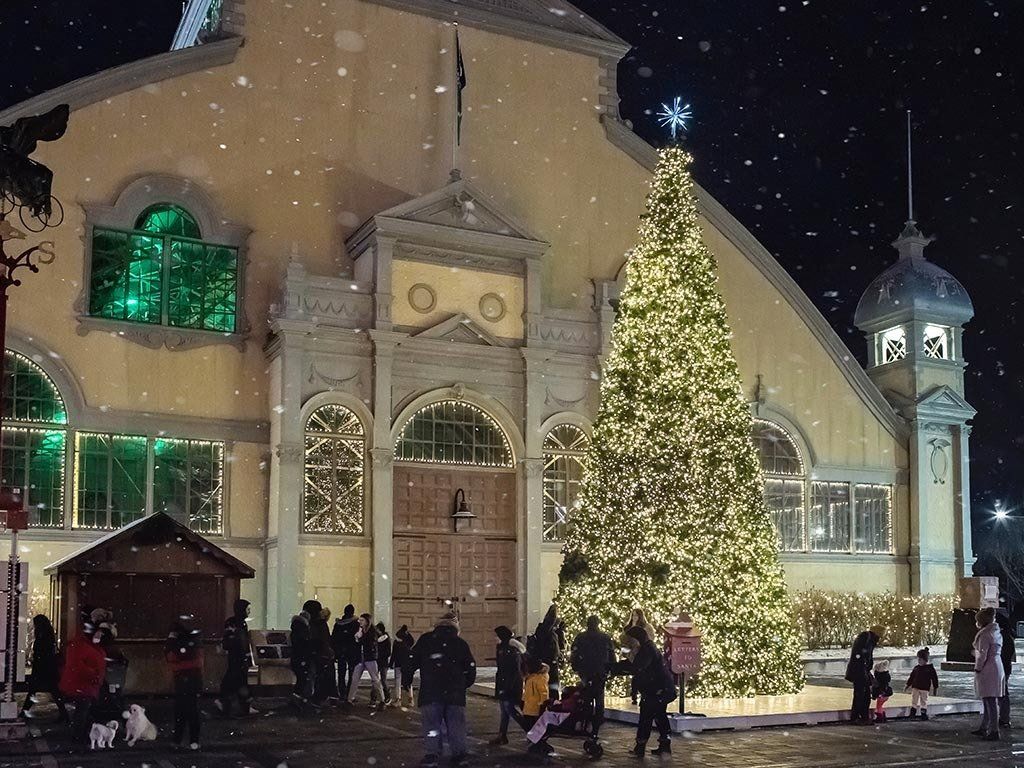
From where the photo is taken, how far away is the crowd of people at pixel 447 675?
1393 centimetres

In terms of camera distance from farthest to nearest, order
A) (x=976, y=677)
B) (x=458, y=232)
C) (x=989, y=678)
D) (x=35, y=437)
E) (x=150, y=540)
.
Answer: (x=458, y=232), (x=35, y=437), (x=150, y=540), (x=976, y=677), (x=989, y=678)

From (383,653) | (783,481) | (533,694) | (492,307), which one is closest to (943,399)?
(783,481)

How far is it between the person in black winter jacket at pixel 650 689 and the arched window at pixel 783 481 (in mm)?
16269

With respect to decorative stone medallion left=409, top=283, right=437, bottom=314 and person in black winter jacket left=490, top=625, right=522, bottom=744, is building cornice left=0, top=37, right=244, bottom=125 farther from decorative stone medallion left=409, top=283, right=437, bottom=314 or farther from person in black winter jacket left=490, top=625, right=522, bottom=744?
person in black winter jacket left=490, top=625, right=522, bottom=744

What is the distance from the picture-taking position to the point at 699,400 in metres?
20.2

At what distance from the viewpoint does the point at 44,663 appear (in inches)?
755

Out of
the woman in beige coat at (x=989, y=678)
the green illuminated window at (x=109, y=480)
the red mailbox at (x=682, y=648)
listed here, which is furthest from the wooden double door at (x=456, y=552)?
the woman in beige coat at (x=989, y=678)

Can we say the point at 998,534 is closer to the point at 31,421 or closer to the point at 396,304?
the point at 396,304

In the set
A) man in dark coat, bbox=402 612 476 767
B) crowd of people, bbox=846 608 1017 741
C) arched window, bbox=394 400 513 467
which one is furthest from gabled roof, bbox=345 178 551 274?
man in dark coat, bbox=402 612 476 767

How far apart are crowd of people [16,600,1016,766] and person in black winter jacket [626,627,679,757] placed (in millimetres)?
13

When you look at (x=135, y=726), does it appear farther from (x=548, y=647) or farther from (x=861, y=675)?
(x=861, y=675)

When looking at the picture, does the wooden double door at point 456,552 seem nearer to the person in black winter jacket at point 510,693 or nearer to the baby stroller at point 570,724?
the person in black winter jacket at point 510,693

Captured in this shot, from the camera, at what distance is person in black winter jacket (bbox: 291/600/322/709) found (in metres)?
20.3

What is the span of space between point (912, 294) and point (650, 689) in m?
21.2
